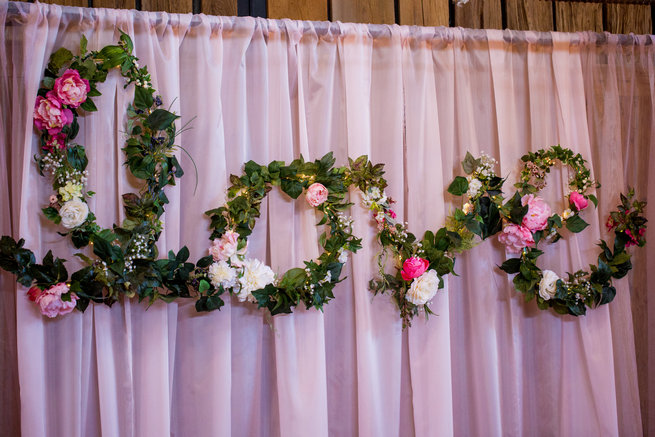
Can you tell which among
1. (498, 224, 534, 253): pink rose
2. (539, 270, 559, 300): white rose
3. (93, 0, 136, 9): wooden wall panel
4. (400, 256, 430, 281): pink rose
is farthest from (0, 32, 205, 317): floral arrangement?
(539, 270, 559, 300): white rose

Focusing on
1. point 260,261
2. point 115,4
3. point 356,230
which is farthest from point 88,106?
point 356,230

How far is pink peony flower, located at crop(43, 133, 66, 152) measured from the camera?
1655mm

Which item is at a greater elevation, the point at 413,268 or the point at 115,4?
the point at 115,4

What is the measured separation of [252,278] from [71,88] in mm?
828

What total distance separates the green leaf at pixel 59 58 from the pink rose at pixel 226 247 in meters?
0.76

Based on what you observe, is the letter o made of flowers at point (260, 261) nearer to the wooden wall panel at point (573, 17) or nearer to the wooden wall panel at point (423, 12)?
the wooden wall panel at point (423, 12)

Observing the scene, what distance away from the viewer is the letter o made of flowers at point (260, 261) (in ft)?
5.62

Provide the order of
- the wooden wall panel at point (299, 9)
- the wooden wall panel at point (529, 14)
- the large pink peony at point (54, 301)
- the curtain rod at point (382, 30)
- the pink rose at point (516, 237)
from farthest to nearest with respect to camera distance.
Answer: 1. the wooden wall panel at point (529, 14)
2. the wooden wall panel at point (299, 9)
3. the pink rose at point (516, 237)
4. the curtain rod at point (382, 30)
5. the large pink peony at point (54, 301)

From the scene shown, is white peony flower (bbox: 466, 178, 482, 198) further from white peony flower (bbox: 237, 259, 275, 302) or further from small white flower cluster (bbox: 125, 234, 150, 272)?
small white flower cluster (bbox: 125, 234, 150, 272)

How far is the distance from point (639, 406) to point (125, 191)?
211 centimetres

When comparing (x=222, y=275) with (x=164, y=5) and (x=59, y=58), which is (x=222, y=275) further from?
(x=164, y=5)

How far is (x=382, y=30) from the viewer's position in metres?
1.92

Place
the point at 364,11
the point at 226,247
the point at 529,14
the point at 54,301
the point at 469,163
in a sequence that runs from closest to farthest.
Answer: the point at 54,301 < the point at 226,247 < the point at 469,163 < the point at 364,11 < the point at 529,14

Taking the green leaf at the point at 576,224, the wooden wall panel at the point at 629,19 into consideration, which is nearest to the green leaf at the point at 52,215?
the green leaf at the point at 576,224
